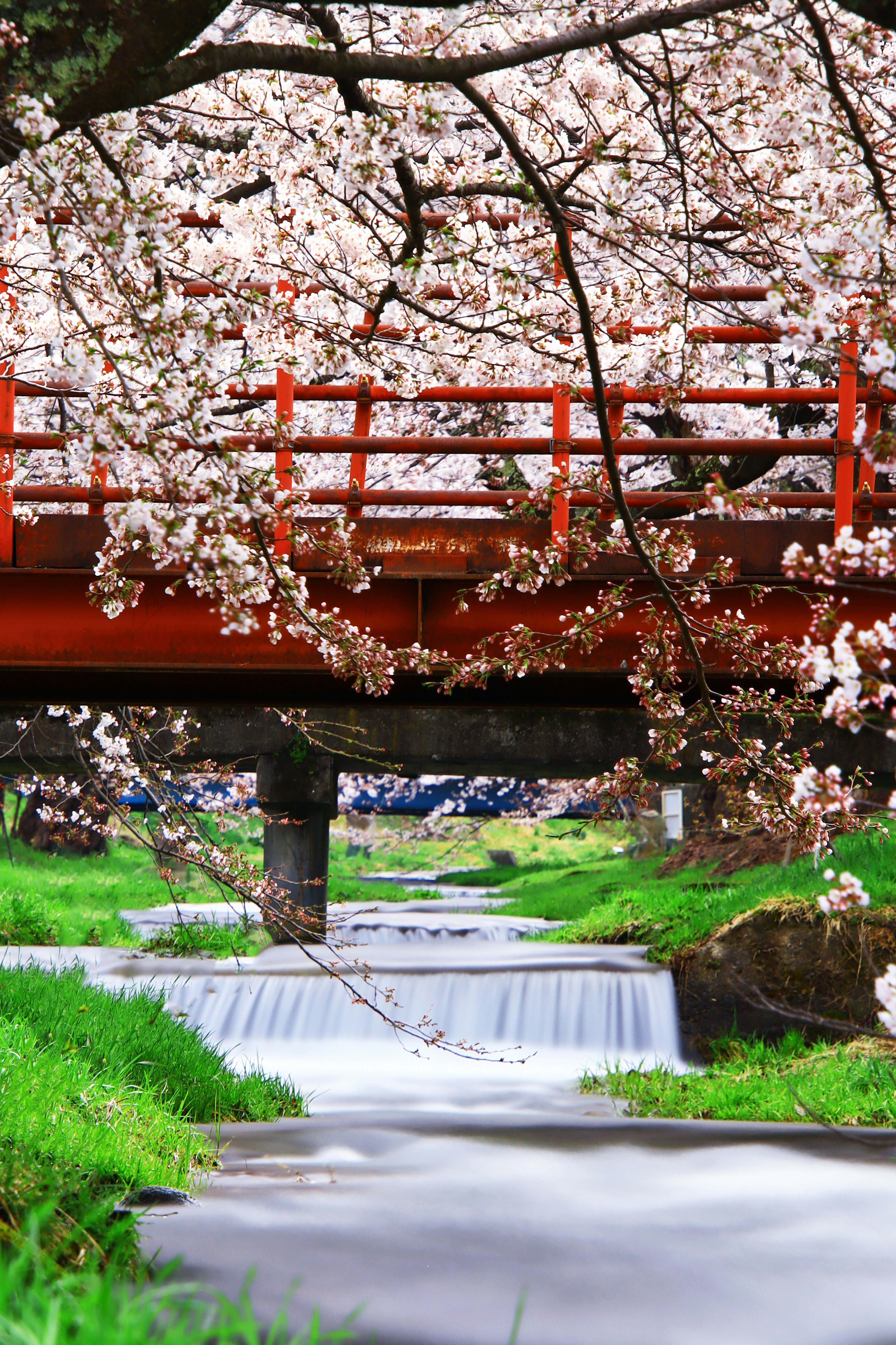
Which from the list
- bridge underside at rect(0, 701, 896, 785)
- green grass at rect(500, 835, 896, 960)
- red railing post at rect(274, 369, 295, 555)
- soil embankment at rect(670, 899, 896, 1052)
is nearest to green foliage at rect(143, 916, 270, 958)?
bridge underside at rect(0, 701, 896, 785)

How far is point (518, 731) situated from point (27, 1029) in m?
7.40

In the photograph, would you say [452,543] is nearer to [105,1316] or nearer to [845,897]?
[845,897]

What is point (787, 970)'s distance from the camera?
396 inches

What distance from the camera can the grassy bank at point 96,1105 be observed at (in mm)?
3596

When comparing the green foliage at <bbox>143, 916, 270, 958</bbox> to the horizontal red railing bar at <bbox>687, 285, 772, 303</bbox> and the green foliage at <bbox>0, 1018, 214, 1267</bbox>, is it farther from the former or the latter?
the horizontal red railing bar at <bbox>687, 285, 772, 303</bbox>

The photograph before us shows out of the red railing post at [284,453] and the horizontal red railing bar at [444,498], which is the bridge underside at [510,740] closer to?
the horizontal red railing bar at [444,498]

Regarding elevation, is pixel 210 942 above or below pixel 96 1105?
below

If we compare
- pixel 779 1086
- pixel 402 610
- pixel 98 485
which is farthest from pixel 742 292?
pixel 779 1086

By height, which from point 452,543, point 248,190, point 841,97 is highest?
point 248,190

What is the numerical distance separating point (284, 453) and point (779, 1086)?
20.1ft

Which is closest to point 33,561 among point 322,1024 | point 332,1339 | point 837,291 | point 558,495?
point 558,495

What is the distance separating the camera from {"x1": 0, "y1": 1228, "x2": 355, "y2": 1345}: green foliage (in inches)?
88.5

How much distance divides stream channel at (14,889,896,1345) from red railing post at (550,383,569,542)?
246cm

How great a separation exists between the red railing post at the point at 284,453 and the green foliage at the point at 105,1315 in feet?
9.91
